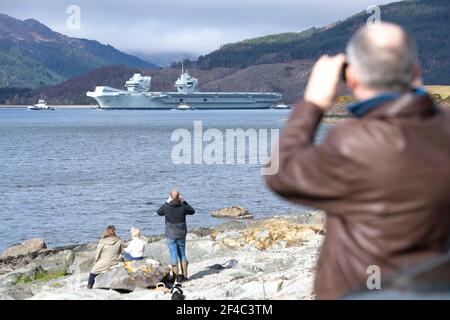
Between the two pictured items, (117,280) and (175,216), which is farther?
(175,216)

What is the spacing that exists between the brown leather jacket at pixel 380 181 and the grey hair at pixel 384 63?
75 mm

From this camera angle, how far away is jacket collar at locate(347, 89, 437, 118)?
2.57m

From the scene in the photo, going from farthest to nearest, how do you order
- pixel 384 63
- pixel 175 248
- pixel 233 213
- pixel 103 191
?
pixel 103 191
pixel 233 213
pixel 175 248
pixel 384 63

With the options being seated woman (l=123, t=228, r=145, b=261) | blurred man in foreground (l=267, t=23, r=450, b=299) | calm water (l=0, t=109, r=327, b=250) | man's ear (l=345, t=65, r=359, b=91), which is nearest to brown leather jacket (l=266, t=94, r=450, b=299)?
blurred man in foreground (l=267, t=23, r=450, b=299)

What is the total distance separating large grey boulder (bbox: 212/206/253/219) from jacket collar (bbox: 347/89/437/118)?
90.8ft

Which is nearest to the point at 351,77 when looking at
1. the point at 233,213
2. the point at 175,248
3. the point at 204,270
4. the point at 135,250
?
the point at 135,250

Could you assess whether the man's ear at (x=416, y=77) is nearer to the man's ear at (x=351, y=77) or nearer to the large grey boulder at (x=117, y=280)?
the man's ear at (x=351, y=77)

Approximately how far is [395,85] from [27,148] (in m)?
77.9

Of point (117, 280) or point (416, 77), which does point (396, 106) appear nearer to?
point (416, 77)

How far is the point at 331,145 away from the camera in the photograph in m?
2.54

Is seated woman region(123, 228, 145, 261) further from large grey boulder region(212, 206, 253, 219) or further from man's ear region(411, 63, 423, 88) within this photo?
large grey boulder region(212, 206, 253, 219)

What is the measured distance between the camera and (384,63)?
Answer: 8.61 feet

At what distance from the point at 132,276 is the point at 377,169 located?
381 inches
